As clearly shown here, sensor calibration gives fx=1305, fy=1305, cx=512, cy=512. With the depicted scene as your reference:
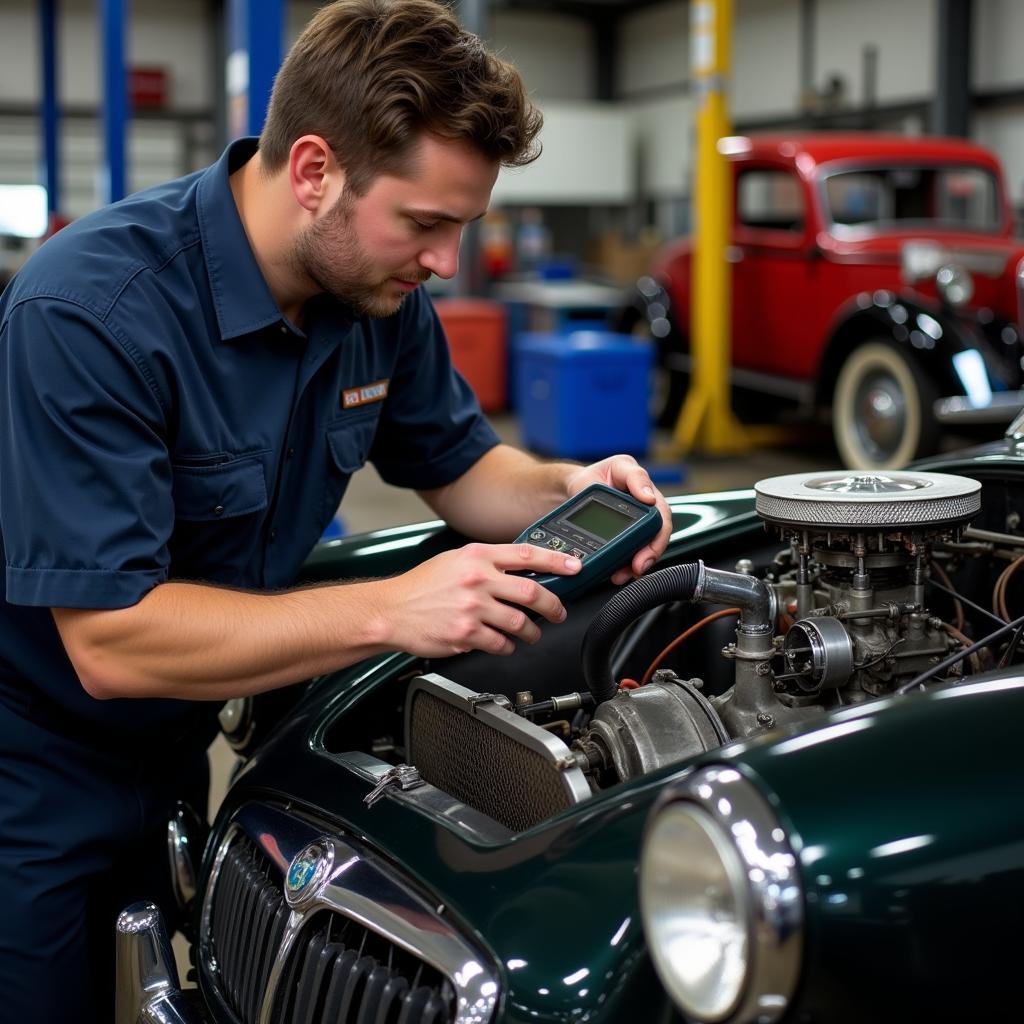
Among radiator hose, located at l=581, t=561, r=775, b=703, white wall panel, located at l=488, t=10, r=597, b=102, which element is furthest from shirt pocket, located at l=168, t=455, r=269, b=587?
white wall panel, located at l=488, t=10, r=597, b=102

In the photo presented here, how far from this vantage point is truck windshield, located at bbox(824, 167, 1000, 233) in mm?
7312

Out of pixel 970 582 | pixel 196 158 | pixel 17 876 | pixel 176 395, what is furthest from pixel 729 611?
pixel 196 158

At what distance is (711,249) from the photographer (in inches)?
297

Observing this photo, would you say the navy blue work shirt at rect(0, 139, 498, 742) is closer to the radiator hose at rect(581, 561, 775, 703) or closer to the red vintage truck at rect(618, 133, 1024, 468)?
the radiator hose at rect(581, 561, 775, 703)

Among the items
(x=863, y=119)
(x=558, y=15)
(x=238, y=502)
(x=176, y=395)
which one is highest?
(x=558, y=15)

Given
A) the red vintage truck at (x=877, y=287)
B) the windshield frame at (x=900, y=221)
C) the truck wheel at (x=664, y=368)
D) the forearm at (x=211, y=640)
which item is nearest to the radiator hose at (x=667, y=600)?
the forearm at (x=211, y=640)

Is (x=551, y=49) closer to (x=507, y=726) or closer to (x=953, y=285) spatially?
(x=953, y=285)

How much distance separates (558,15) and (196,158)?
549 cm

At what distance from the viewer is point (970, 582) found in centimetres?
196

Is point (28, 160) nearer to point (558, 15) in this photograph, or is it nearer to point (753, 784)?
point (558, 15)

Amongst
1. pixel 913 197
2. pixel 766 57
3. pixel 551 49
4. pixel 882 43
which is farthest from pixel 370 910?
pixel 551 49

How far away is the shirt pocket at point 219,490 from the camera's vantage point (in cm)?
174

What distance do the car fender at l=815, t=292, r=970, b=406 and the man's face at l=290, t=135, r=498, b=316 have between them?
15.7 ft

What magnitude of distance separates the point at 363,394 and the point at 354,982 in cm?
97
